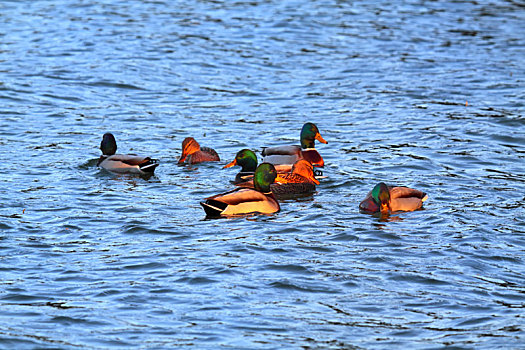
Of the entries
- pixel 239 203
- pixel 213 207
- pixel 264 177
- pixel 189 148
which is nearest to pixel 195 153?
pixel 189 148

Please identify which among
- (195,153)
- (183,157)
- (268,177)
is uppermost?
(268,177)

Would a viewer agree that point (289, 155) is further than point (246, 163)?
Yes

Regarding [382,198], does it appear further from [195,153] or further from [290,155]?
[195,153]

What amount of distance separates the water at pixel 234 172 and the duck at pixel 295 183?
259 mm

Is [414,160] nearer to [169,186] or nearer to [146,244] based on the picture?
[169,186]

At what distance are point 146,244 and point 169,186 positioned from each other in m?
3.16

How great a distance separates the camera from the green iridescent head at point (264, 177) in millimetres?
12898

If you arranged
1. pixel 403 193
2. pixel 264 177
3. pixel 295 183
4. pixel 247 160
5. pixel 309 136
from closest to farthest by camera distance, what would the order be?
pixel 403 193 < pixel 264 177 < pixel 295 183 < pixel 247 160 < pixel 309 136

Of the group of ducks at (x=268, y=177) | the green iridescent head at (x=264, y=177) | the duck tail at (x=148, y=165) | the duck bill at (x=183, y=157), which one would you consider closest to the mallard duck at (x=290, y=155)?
the group of ducks at (x=268, y=177)

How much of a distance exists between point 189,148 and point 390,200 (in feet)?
13.3

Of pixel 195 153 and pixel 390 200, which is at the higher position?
pixel 390 200

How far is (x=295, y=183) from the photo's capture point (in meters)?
13.7

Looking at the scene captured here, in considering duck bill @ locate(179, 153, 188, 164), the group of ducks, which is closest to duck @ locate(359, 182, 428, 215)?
the group of ducks

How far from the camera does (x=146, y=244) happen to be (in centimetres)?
1080
